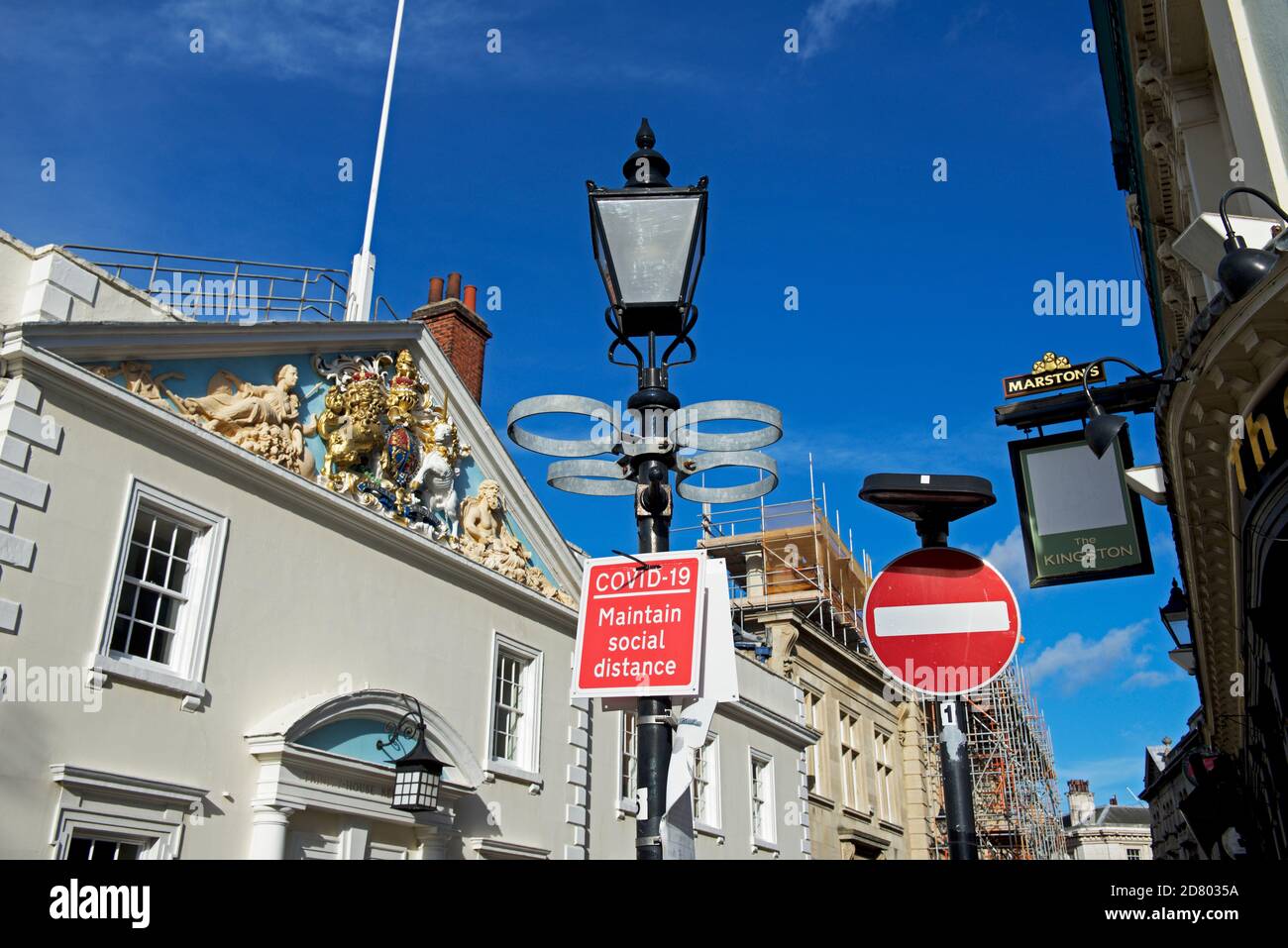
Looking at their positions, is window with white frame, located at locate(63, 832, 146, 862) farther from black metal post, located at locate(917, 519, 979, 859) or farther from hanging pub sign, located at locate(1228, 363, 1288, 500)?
hanging pub sign, located at locate(1228, 363, 1288, 500)

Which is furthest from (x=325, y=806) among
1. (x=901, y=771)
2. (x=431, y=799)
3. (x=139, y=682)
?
(x=901, y=771)

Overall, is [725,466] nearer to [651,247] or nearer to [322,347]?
[651,247]

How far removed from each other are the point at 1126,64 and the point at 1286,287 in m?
8.25

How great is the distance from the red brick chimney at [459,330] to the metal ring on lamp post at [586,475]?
1286 cm

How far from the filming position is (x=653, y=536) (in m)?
5.53

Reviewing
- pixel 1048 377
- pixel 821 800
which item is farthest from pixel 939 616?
pixel 821 800

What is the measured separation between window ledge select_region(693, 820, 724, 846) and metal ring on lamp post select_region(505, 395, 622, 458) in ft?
49.6

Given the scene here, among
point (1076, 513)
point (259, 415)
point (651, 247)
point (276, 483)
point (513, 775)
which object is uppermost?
point (259, 415)

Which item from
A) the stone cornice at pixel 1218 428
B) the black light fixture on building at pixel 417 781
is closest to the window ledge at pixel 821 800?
the stone cornice at pixel 1218 428

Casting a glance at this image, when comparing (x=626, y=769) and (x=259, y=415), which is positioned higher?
(x=259, y=415)

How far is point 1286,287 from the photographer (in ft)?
21.4

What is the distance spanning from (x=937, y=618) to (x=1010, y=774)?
141 ft

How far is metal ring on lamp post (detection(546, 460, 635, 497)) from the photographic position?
5.82 metres
